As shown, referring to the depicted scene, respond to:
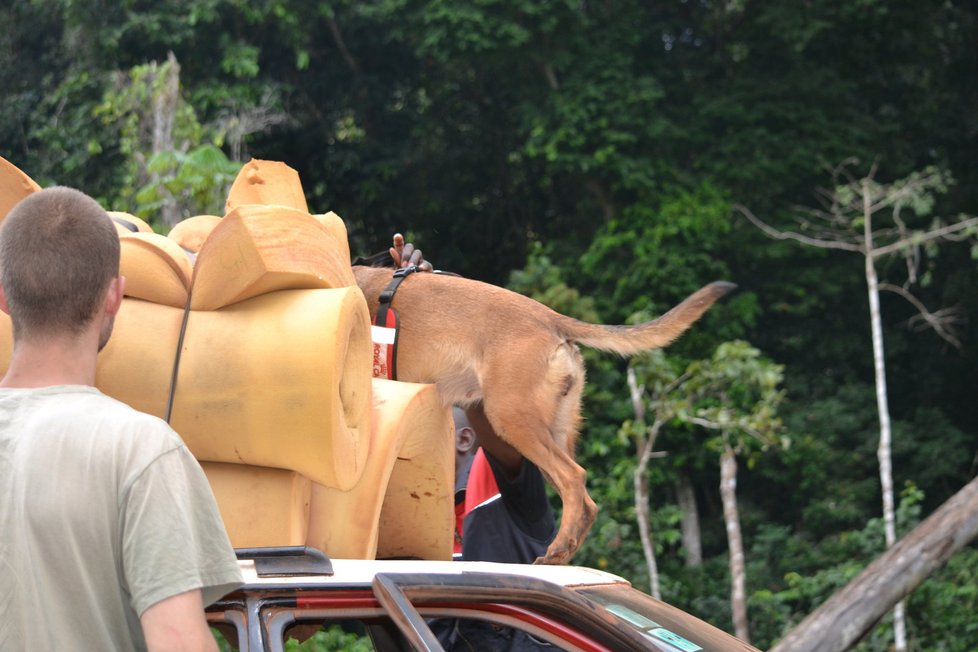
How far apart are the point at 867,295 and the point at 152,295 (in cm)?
1619

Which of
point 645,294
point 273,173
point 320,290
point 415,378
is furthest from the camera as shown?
point 645,294

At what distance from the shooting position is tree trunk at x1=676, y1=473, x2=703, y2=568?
592 inches

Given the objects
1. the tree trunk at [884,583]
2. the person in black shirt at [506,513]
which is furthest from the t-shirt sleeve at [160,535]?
the tree trunk at [884,583]

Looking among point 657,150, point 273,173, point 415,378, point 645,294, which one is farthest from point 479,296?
point 657,150

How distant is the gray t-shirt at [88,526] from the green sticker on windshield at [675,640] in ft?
2.91

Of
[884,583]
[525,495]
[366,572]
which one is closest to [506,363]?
[525,495]

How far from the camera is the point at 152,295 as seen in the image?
2213mm

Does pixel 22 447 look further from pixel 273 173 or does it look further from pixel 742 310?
pixel 742 310

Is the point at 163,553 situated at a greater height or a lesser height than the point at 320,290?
lesser

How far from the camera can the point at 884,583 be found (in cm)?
590

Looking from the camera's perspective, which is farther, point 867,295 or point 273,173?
point 867,295

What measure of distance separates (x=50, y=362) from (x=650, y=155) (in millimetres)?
15751

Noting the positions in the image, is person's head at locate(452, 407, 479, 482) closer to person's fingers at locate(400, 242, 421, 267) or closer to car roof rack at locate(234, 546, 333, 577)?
person's fingers at locate(400, 242, 421, 267)

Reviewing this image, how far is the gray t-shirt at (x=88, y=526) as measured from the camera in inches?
57.4
